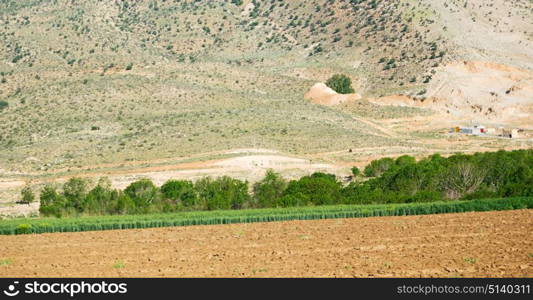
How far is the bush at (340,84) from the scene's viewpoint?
102m

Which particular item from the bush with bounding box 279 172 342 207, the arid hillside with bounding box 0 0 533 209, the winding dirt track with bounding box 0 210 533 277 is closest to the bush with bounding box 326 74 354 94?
the arid hillside with bounding box 0 0 533 209

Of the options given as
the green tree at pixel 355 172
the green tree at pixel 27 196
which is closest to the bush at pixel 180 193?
the green tree at pixel 27 196

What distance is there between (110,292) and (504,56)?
90.5 meters

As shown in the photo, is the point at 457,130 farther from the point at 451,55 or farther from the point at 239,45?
the point at 239,45

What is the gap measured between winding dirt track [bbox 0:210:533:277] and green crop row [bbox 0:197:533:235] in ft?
6.11

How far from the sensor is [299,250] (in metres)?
31.5

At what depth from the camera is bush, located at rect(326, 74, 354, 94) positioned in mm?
101688

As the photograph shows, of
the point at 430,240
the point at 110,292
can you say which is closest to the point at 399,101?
the point at 430,240

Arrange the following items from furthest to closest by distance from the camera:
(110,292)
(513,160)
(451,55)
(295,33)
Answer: (295,33) → (451,55) → (513,160) → (110,292)

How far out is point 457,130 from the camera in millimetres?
88062

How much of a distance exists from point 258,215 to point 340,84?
196 feet

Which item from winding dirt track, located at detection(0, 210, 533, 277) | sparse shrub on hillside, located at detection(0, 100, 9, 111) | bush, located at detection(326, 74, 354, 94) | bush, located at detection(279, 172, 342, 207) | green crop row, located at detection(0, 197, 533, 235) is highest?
bush, located at detection(326, 74, 354, 94)

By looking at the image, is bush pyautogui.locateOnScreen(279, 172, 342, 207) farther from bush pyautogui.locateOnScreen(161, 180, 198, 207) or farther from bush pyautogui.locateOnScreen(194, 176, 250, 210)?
bush pyautogui.locateOnScreen(161, 180, 198, 207)

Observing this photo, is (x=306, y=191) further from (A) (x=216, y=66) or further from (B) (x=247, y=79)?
(A) (x=216, y=66)
